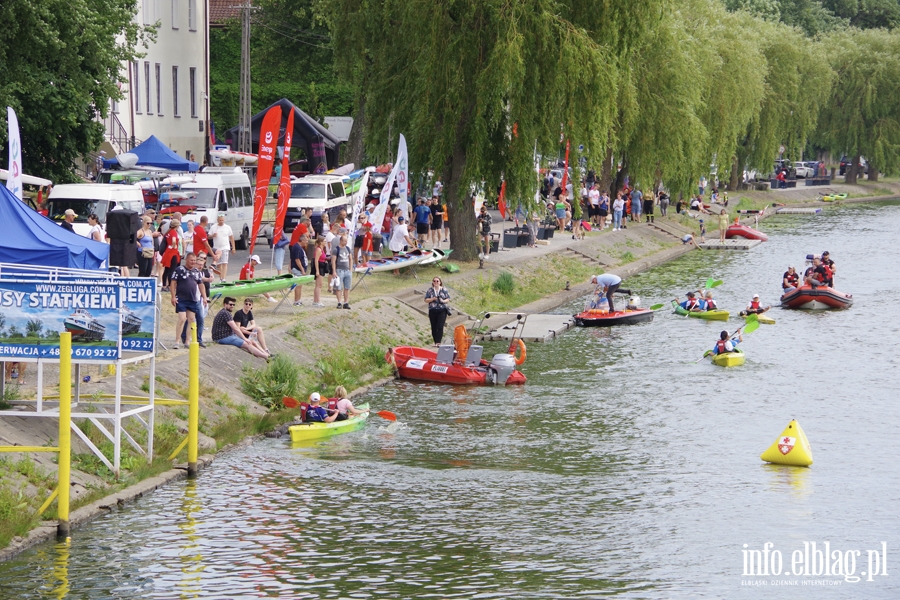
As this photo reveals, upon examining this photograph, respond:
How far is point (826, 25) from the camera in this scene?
110 metres

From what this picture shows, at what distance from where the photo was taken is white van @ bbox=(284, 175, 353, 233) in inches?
1703

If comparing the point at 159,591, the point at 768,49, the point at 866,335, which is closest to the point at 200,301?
the point at 159,591

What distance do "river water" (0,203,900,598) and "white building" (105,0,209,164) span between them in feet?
89.9

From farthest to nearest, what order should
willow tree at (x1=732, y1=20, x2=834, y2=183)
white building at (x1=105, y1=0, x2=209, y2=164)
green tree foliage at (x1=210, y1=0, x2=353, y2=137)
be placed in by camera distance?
willow tree at (x1=732, y1=20, x2=834, y2=183) < green tree foliage at (x1=210, y1=0, x2=353, y2=137) < white building at (x1=105, y1=0, x2=209, y2=164)

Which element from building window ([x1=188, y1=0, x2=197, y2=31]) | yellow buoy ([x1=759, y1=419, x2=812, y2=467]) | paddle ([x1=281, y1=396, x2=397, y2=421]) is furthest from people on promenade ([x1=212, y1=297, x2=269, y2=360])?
building window ([x1=188, y1=0, x2=197, y2=31])

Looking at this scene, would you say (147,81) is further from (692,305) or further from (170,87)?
(692,305)

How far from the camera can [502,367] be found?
1092 inches

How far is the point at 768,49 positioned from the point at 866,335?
4535 cm

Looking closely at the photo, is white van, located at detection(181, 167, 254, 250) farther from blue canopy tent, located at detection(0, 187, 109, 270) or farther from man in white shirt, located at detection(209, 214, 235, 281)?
blue canopy tent, located at detection(0, 187, 109, 270)

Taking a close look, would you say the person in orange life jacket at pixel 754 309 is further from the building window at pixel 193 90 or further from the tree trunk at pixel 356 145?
the building window at pixel 193 90

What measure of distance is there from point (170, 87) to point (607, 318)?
27646mm

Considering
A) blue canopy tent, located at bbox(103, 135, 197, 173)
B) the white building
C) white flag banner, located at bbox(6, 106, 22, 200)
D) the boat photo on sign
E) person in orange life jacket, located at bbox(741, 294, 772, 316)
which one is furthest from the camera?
the white building

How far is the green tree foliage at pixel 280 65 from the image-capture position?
68625 millimetres

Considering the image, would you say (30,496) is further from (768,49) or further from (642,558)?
(768,49)
